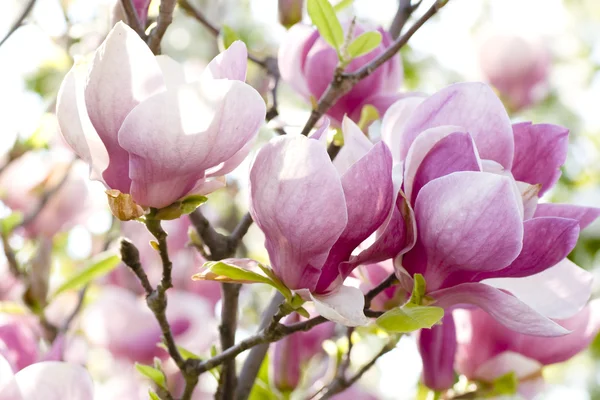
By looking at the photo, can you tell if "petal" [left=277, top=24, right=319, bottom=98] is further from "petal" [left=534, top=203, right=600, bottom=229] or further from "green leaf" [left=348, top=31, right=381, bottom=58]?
"petal" [left=534, top=203, right=600, bottom=229]

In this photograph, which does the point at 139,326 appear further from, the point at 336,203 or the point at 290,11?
the point at 336,203

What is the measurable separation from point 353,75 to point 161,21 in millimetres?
157

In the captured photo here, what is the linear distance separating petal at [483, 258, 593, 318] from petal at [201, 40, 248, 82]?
0.22m

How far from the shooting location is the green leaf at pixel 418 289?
46 cm

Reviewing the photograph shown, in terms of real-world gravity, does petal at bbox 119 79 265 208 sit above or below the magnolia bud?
above

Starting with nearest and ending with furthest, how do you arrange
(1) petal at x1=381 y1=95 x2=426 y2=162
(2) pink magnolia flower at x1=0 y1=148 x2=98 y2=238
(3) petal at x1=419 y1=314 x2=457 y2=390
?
(1) petal at x1=381 y1=95 x2=426 y2=162
(3) petal at x1=419 y1=314 x2=457 y2=390
(2) pink magnolia flower at x1=0 y1=148 x2=98 y2=238

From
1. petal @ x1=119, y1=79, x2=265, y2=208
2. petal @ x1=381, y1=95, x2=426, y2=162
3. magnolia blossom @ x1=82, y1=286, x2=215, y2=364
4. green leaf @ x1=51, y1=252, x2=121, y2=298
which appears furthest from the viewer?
magnolia blossom @ x1=82, y1=286, x2=215, y2=364

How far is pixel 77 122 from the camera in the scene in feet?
1.50

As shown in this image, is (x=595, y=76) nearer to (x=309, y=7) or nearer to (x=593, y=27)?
(x=593, y=27)

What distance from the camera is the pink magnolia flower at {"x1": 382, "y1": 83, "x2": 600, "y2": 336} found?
0.43 meters

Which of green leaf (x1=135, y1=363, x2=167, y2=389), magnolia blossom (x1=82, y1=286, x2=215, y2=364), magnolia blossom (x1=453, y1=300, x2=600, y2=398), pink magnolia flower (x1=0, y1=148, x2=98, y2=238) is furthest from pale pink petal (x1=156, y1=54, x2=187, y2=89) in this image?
pink magnolia flower (x1=0, y1=148, x2=98, y2=238)

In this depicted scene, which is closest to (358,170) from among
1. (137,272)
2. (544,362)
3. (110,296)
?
(137,272)

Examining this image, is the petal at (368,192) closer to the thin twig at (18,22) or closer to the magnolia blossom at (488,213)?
the magnolia blossom at (488,213)

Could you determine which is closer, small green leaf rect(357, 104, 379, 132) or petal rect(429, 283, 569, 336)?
petal rect(429, 283, 569, 336)
